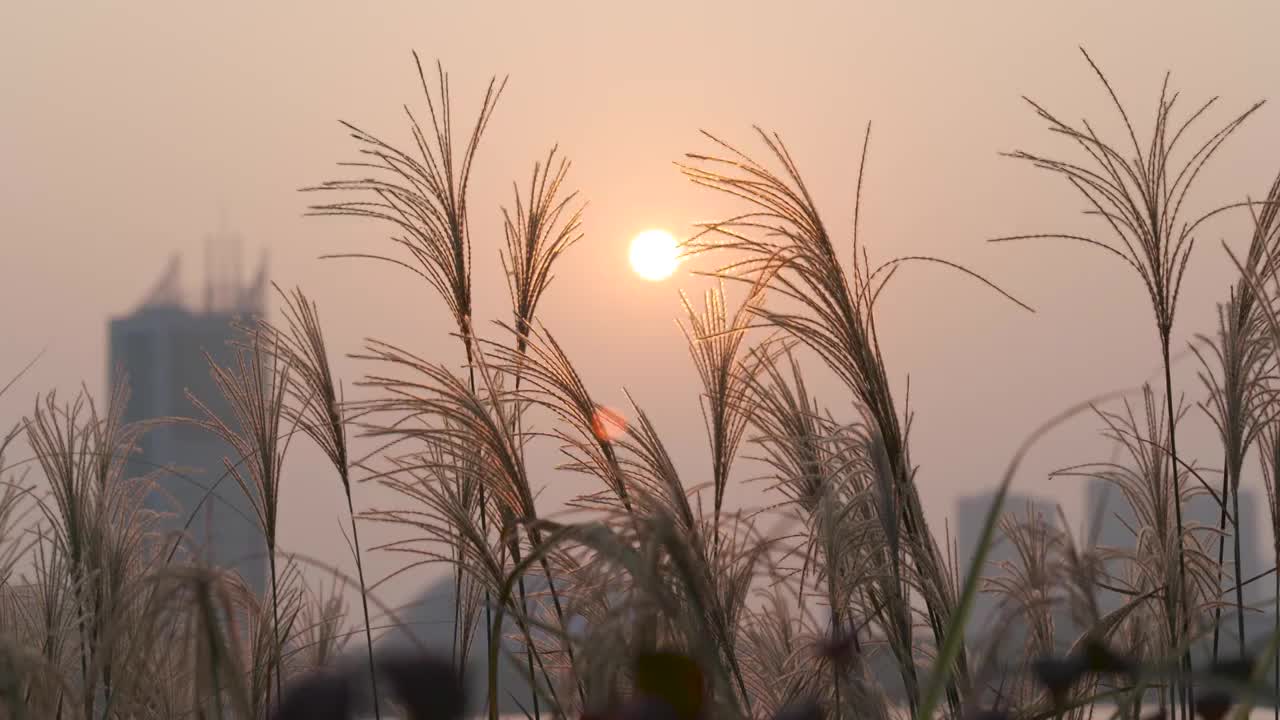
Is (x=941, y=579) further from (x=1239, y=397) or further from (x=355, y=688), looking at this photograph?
(x=355, y=688)

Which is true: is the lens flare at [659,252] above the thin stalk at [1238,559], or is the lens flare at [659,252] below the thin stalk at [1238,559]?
above

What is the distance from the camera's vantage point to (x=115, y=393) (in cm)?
380

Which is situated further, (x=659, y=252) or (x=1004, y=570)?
(x=1004, y=570)

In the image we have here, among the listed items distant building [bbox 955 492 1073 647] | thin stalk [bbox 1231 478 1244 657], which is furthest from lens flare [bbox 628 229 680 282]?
thin stalk [bbox 1231 478 1244 657]

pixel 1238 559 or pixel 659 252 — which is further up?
pixel 659 252

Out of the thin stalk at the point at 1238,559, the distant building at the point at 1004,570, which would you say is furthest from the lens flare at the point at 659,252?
the thin stalk at the point at 1238,559

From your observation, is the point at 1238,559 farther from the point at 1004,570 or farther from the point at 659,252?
the point at 659,252

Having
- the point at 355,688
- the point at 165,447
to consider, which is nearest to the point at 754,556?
the point at 355,688

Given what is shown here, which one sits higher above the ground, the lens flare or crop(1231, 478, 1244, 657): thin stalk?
the lens flare

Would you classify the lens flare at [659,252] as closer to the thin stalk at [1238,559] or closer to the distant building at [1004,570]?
the distant building at [1004,570]

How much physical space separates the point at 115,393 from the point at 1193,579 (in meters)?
3.11

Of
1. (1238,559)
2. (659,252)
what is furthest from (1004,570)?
(659,252)

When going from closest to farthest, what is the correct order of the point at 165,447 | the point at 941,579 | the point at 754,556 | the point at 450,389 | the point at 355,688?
the point at 355,688
the point at 754,556
the point at 450,389
the point at 941,579
the point at 165,447

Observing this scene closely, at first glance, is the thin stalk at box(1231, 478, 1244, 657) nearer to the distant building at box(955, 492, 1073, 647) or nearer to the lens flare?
the distant building at box(955, 492, 1073, 647)
